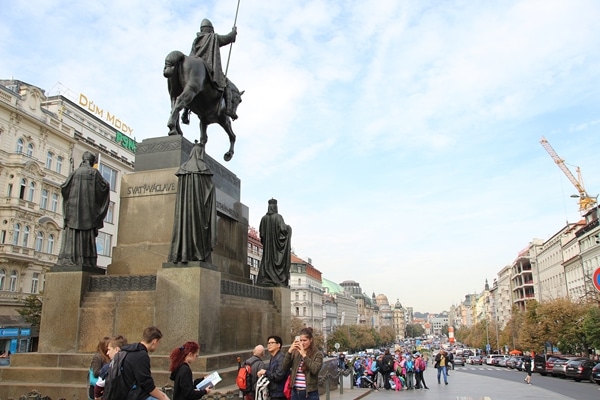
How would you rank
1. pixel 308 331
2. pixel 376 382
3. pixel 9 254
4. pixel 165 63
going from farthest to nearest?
pixel 9 254, pixel 376 382, pixel 165 63, pixel 308 331

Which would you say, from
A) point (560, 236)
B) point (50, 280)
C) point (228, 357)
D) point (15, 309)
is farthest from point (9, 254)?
point (560, 236)

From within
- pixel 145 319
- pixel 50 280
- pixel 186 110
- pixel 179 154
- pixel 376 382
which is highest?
pixel 186 110

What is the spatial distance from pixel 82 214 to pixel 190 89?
13.2ft

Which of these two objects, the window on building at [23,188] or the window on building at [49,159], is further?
the window on building at [49,159]

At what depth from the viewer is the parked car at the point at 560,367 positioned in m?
35.4

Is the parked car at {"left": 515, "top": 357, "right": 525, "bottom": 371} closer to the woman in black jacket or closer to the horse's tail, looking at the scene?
the horse's tail

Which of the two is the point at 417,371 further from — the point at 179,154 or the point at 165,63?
the point at 165,63

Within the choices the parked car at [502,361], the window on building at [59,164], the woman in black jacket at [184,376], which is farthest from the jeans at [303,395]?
the parked car at [502,361]

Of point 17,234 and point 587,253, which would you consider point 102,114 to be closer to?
point 17,234

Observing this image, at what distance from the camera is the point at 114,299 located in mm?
10641

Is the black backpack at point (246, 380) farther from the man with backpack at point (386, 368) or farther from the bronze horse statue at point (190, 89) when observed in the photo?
the man with backpack at point (386, 368)

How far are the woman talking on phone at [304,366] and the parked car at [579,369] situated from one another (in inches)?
1270

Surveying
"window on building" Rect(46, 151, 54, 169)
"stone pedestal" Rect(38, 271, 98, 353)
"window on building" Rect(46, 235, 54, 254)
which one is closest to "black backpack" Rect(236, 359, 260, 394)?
"stone pedestal" Rect(38, 271, 98, 353)

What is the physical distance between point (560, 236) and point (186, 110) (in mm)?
85980
